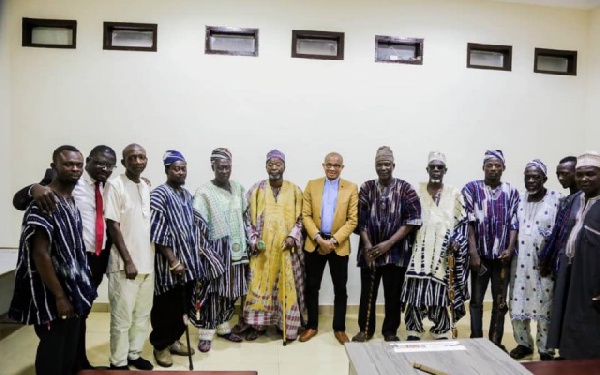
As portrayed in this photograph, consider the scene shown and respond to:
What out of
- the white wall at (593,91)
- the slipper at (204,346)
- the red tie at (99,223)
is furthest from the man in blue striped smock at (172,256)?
the white wall at (593,91)

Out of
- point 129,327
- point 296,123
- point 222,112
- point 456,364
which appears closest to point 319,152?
point 296,123

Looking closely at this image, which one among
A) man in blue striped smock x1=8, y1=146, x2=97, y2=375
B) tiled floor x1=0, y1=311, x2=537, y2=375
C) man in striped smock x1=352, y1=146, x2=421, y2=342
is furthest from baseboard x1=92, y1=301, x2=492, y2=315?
man in blue striped smock x1=8, y1=146, x2=97, y2=375

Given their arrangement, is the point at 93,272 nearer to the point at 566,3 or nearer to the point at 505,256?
the point at 505,256

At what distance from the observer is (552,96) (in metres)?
4.71

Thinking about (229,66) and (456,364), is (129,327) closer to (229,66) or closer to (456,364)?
(456,364)

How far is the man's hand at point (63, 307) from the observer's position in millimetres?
2089

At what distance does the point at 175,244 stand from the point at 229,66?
204 centimetres

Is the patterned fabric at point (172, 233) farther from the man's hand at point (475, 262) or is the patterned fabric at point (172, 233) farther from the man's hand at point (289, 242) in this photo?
the man's hand at point (475, 262)

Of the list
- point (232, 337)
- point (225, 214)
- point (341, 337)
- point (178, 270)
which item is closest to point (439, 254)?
point (341, 337)

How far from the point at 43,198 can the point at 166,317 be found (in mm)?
1521

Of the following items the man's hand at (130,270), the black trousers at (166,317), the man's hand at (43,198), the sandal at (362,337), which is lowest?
the sandal at (362,337)

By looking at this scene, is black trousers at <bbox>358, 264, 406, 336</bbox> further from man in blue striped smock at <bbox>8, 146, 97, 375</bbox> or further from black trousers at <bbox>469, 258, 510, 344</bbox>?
man in blue striped smock at <bbox>8, 146, 97, 375</bbox>

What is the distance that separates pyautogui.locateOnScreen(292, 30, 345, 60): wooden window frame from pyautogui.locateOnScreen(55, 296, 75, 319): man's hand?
3.10 meters

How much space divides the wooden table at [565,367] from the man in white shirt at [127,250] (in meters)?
2.32
